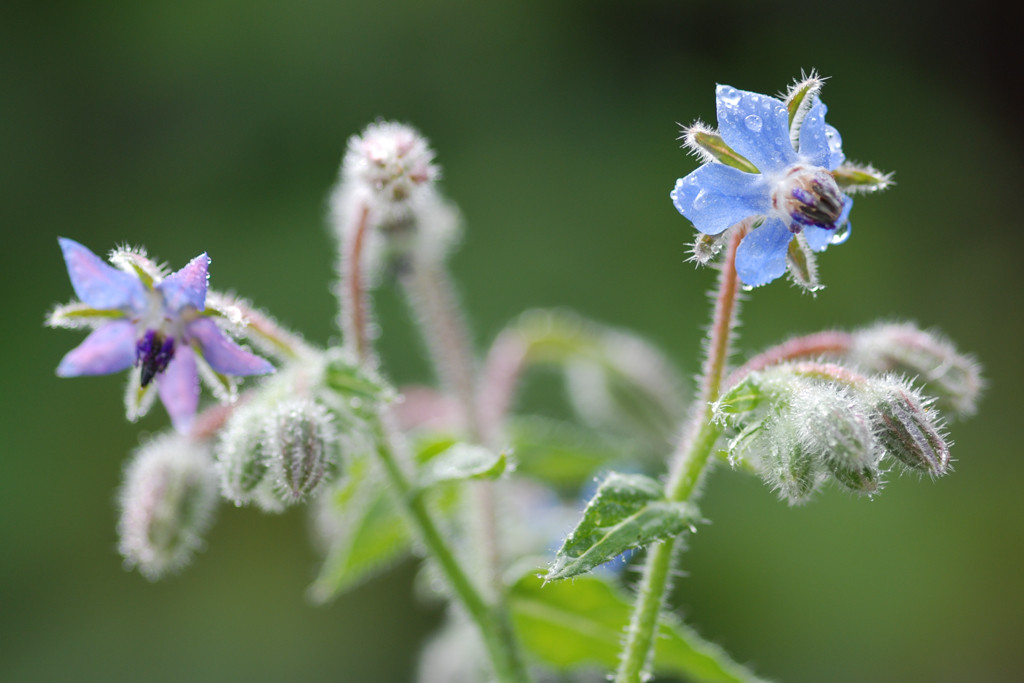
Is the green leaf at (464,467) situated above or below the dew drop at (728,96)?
below

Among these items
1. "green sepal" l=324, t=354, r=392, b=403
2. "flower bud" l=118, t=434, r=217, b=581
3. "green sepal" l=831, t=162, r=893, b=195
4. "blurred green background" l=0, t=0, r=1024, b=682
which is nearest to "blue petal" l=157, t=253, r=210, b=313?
"green sepal" l=324, t=354, r=392, b=403

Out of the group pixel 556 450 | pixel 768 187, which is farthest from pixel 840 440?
pixel 556 450

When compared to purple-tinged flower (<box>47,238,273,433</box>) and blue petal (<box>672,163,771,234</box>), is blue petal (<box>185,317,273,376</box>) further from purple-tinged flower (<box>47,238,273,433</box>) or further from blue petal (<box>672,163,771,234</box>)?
blue petal (<box>672,163,771,234</box>)

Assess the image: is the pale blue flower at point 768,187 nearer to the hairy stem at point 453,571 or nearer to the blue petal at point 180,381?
the hairy stem at point 453,571

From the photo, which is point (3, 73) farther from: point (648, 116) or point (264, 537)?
point (648, 116)

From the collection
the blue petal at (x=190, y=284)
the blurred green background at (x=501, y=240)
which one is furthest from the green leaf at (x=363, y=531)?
the blurred green background at (x=501, y=240)

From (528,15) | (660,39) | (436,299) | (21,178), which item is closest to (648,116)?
(660,39)

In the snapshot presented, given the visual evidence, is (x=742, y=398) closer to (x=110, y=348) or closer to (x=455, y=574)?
(x=455, y=574)
